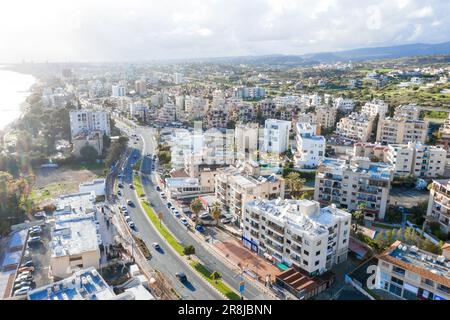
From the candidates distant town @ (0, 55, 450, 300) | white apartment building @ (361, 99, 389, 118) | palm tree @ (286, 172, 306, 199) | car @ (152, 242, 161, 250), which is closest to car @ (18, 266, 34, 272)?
distant town @ (0, 55, 450, 300)

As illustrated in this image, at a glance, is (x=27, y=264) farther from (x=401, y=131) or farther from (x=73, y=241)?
(x=401, y=131)

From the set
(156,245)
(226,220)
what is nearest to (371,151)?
(226,220)

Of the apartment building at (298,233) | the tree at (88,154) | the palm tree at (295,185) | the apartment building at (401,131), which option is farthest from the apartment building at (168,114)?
the apartment building at (298,233)

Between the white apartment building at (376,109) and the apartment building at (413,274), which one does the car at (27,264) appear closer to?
the apartment building at (413,274)

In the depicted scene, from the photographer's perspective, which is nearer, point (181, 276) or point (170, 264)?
point (181, 276)

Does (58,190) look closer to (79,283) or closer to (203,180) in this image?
(203,180)
